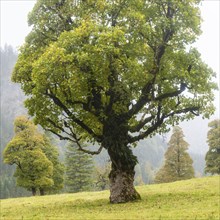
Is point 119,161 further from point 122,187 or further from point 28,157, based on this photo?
point 28,157

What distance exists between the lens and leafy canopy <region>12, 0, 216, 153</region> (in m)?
23.1

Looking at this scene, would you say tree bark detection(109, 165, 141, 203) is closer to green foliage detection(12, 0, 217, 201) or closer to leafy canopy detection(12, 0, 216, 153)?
green foliage detection(12, 0, 217, 201)

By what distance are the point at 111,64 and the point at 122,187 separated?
9358mm

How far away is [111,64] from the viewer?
23.3 meters

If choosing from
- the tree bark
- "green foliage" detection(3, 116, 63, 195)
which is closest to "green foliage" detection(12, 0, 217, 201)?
the tree bark

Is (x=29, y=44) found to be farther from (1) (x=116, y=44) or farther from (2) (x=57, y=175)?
(2) (x=57, y=175)

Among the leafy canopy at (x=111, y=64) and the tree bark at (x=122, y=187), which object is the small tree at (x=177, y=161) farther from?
the tree bark at (x=122, y=187)

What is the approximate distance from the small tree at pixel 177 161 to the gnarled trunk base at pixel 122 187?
4324cm

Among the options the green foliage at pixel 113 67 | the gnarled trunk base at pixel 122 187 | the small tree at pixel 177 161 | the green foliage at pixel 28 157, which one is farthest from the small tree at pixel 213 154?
the gnarled trunk base at pixel 122 187

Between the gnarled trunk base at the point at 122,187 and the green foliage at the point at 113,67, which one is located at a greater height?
the green foliage at the point at 113,67

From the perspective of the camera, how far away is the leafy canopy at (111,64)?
23.1 metres

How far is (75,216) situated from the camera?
71.3ft

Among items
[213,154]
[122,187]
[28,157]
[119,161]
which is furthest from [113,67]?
[213,154]

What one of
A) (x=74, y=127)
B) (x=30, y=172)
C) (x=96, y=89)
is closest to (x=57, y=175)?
(x=30, y=172)
